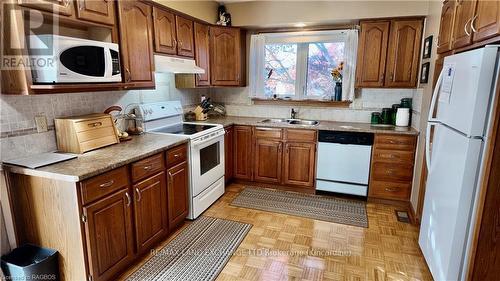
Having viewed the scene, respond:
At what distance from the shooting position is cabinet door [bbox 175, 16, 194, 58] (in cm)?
301

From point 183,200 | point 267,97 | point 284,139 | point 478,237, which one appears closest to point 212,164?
point 183,200

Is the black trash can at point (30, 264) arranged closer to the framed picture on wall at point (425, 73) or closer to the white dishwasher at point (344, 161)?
the white dishwasher at point (344, 161)

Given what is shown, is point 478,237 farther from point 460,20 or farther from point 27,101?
point 27,101

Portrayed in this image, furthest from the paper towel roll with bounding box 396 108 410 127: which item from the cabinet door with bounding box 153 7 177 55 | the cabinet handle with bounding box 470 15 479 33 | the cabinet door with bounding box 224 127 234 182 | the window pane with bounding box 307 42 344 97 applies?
the cabinet door with bounding box 153 7 177 55

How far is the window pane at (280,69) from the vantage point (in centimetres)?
392

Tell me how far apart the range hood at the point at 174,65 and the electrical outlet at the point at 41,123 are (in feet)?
3.34

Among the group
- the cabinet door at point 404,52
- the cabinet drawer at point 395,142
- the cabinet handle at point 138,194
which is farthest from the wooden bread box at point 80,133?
the cabinet door at point 404,52

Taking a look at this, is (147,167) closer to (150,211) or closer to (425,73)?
(150,211)

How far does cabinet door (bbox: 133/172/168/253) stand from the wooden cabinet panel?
4.04 ft

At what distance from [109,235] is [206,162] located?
1.34 metres

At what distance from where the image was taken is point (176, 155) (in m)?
2.59

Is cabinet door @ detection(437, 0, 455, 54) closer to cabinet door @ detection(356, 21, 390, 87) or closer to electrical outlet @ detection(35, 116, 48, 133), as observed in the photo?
cabinet door @ detection(356, 21, 390, 87)

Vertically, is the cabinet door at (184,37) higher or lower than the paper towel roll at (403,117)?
higher

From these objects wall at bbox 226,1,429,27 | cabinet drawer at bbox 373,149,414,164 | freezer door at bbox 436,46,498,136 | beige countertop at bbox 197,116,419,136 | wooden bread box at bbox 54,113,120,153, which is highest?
wall at bbox 226,1,429,27
